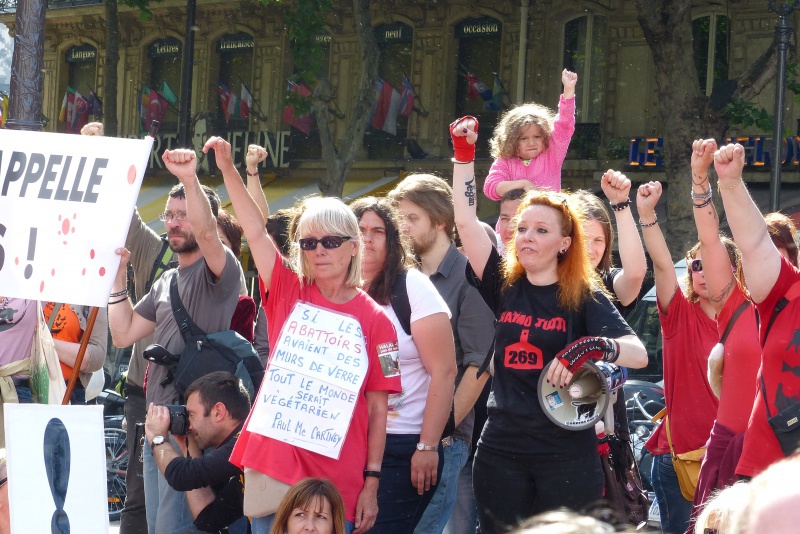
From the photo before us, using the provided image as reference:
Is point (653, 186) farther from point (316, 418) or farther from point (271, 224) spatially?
point (271, 224)

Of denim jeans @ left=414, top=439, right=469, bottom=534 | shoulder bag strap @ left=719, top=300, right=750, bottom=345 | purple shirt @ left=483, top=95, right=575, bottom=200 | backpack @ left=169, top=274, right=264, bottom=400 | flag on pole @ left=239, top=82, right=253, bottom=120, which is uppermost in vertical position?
flag on pole @ left=239, top=82, right=253, bottom=120

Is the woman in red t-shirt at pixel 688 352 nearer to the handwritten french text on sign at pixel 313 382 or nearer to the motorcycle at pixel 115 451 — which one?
the handwritten french text on sign at pixel 313 382

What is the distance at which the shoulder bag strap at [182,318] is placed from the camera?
5.09m

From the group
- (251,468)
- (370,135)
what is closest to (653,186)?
(251,468)

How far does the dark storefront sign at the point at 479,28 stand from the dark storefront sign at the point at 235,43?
4.97m

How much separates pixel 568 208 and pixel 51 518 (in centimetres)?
217

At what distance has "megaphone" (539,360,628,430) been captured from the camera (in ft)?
13.6

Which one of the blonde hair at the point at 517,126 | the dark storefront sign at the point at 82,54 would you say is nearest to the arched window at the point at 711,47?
the blonde hair at the point at 517,126

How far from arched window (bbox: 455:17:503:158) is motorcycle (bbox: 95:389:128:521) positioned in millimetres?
12145

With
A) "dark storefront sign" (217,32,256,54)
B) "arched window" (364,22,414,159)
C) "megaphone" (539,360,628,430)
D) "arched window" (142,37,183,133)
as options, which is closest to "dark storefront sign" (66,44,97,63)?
"arched window" (142,37,183,133)

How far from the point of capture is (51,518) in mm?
4043

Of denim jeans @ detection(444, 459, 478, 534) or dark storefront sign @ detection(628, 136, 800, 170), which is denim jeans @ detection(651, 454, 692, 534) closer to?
denim jeans @ detection(444, 459, 478, 534)

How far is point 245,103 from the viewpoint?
23844mm

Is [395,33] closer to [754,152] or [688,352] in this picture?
[754,152]
